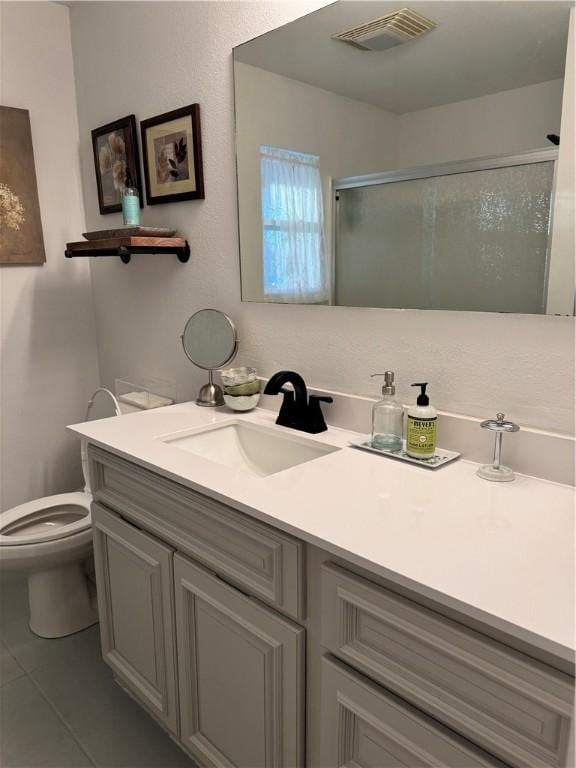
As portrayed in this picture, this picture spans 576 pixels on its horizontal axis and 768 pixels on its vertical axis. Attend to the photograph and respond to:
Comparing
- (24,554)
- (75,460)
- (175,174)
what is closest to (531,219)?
(175,174)

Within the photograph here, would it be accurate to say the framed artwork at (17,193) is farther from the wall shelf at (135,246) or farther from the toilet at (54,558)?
the toilet at (54,558)

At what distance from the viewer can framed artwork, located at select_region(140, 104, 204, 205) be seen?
5.70ft

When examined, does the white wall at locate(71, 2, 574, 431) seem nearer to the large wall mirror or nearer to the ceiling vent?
the large wall mirror

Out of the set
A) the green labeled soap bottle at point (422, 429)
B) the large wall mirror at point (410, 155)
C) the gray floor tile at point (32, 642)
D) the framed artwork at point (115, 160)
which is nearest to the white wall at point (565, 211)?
the large wall mirror at point (410, 155)

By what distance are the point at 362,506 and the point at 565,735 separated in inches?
16.6

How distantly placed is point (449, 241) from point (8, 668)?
187cm

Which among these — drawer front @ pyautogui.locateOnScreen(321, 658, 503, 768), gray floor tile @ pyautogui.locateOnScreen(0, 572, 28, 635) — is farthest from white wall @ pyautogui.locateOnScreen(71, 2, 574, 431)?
gray floor tile @ pyautogui.locateOnScreen(0, 572, 28, 635)

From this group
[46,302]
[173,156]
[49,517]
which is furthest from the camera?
[46,302]

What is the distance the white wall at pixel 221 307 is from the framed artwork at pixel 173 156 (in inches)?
1.3

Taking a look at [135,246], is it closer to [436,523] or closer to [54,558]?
[54,558]

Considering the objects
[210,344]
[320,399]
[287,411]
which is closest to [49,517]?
[210,344]

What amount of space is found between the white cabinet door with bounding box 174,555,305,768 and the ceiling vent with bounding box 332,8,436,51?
1253mm

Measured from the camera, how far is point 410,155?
4.04ft

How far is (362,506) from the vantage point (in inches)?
37.6
